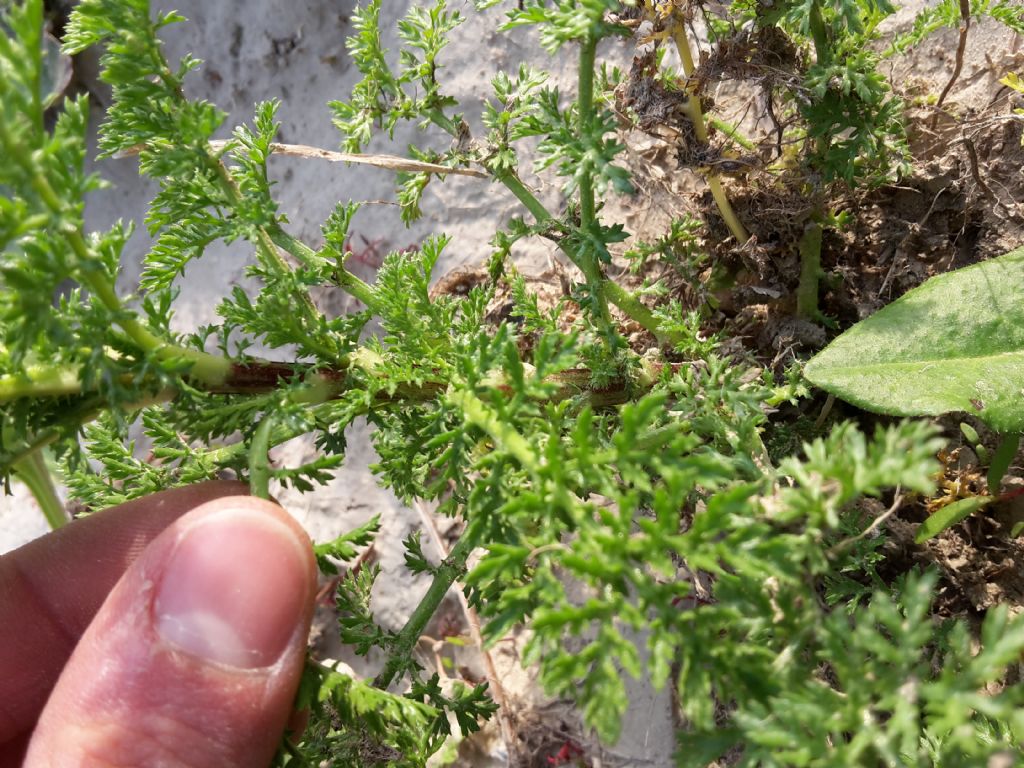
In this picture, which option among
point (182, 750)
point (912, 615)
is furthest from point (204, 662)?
point (912, 615)

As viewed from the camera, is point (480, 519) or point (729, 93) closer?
point (480, 519)

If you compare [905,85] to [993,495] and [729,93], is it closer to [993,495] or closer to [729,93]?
[729,93]

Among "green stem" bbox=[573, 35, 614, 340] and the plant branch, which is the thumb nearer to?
the plant branch

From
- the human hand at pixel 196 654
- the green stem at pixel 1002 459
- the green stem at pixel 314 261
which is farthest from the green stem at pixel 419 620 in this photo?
the green stem at pixel 1002 459

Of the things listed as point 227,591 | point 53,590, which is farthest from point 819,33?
point 53,590

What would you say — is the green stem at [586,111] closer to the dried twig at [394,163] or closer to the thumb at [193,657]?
the dried twig at [394,163]

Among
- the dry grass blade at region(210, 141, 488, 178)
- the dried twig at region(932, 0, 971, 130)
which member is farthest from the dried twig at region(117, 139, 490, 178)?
the dried twig at region(932, 0, 971, 130)
